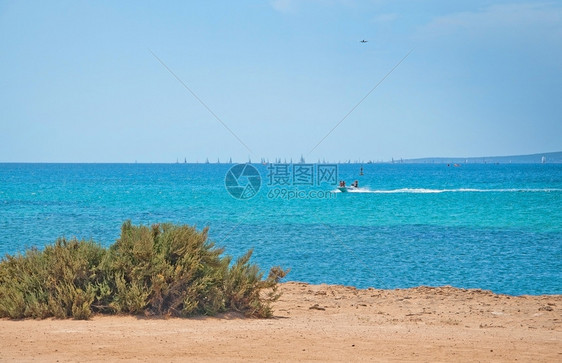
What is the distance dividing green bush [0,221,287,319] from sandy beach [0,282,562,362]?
0.25 m

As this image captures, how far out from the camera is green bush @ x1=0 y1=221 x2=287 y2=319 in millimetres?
9422

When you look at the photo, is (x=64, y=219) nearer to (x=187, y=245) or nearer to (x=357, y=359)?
(x=187, y=245)

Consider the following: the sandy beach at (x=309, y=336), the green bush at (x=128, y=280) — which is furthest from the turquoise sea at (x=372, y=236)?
the green bush at (x=128, y=280)

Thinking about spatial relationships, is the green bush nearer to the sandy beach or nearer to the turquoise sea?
the sandy beach

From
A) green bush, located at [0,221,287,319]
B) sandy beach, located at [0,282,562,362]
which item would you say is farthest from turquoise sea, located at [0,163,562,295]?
green bush, located at [0,221,287,319]

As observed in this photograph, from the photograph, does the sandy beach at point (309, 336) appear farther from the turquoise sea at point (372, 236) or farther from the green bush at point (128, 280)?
the turquoise sea at point (372, 236)

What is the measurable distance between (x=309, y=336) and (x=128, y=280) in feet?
10.1

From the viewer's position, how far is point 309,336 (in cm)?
853

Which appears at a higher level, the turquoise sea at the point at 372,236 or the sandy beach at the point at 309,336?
the sandy beach at the point at 309,336

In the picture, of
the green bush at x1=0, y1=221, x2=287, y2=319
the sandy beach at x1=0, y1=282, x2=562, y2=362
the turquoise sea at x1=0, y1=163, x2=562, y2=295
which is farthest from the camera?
the turquoise sea at x1=0, y1=163, x2=562, y2=295

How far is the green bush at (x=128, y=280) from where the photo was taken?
9.42 m

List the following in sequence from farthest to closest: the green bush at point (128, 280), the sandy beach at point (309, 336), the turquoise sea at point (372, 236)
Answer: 1. the turquoise sea at point (372, 236)
2. the green bush at point (128, 280)
3. the sandy beach at point (309, 336)

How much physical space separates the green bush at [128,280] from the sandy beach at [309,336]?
25cm

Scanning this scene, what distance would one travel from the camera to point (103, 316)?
950 centimetres
